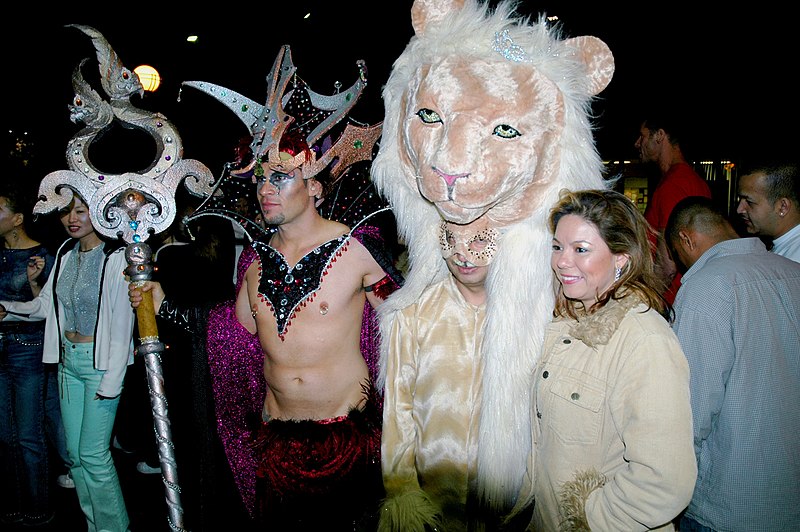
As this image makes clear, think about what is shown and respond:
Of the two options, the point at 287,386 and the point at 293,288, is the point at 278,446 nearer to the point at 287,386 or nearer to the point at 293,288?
the point at 287,386

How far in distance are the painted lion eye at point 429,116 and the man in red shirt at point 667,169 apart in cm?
248

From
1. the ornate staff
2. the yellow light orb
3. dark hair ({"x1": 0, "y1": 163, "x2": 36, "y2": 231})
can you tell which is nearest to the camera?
the ornate staff

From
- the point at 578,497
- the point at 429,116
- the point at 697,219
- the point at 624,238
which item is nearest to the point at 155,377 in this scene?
the point at 429,116

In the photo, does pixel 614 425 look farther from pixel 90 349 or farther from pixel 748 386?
pixel 90 349

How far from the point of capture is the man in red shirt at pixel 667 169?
151 inches

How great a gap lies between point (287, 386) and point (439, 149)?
142 cm

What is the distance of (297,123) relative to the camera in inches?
105

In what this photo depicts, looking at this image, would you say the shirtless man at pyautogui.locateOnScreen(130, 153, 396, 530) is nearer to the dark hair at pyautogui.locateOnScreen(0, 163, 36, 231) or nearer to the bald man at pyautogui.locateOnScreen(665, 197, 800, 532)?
the bald man at pyautogui.locateOnScreen(665, 197, 800, 532)

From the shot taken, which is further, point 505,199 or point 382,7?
point 382,7

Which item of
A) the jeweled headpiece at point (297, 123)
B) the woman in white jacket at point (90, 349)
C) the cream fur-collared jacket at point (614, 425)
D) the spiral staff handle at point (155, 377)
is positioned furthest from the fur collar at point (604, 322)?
the woman in white jacket at point (90, 349)

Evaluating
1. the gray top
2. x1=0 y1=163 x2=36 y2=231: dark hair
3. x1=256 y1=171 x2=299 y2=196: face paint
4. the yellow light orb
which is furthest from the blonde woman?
the yellow light orb

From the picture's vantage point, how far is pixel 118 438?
4.31m

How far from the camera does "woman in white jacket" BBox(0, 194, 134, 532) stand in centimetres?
313

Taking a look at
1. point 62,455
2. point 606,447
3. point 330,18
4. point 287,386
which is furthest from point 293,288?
point 330,18
